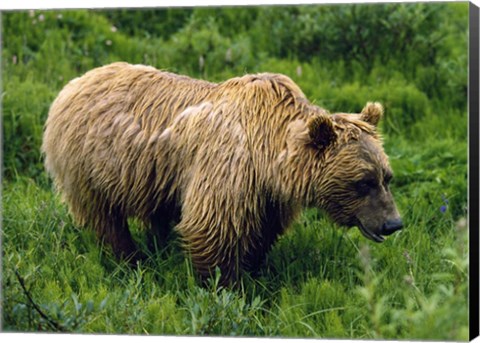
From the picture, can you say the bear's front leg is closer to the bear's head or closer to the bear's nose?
the bear's head

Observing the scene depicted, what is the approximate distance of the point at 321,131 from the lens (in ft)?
21.1

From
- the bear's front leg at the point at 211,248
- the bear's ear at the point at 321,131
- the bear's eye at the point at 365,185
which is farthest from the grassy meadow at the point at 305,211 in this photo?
the bear's ear at the point at 321,131

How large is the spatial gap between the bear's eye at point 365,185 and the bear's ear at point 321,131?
30 centimetres

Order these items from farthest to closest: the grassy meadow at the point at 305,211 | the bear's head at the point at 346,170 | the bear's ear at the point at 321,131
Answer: the grassy meadow at the point at 305,211
the bear's head at the point at 346,170
the bear's ear at the point at 321,131

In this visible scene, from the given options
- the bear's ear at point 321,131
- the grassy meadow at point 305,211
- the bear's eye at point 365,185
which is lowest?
the grassy meadow at point 305,211

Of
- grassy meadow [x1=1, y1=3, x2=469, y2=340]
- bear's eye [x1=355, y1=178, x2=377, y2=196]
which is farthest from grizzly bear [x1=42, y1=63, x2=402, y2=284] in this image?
grassy meadow [x1=1, y1=3, x2=469, y2=340]

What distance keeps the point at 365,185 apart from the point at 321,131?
43 cm

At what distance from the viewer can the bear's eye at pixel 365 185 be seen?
255 inches

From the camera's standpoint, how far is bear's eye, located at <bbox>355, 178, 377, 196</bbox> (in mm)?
6484

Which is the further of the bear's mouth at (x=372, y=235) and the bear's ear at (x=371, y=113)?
the bear's ear at (x=371, y=113)

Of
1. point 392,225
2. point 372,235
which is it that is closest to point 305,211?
point 372,235

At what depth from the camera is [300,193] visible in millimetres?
6551

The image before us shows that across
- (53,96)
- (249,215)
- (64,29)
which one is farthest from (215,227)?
(64,29)

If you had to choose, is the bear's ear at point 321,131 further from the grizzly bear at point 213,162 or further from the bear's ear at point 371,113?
the bear's ear at point 371,113
